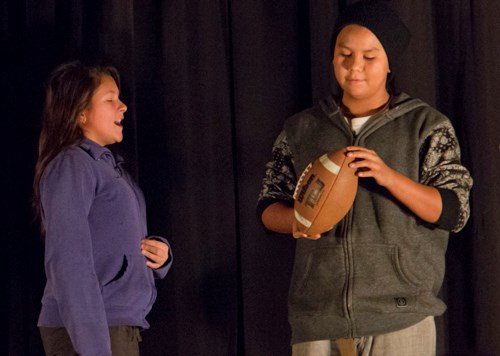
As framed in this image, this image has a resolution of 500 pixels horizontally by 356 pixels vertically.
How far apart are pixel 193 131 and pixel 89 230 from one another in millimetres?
812

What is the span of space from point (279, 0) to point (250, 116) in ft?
1.23

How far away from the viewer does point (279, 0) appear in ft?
8.94

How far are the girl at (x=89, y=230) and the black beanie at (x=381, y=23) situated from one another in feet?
2.19

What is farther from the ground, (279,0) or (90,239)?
(279,0)

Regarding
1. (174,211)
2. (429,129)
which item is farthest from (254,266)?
(429,129)

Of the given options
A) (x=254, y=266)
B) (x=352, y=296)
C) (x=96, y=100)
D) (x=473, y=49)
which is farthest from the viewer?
(x=254, y=266)

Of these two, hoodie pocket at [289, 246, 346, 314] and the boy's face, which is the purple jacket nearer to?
hoodie pocket at [289, 246, 346, 314]

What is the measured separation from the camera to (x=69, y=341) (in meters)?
2.07

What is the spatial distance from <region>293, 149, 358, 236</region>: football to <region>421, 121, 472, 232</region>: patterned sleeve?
19 centimetres

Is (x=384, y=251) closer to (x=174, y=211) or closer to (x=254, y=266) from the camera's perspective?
(x=254, y=266)

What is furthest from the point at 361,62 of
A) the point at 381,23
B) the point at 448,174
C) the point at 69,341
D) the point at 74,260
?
the point at 69,341

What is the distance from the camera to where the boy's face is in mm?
2047

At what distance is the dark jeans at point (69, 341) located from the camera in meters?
2.07

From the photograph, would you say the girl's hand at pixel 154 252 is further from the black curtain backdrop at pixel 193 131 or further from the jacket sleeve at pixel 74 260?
the black curtain backdrop at pixel 193 131
